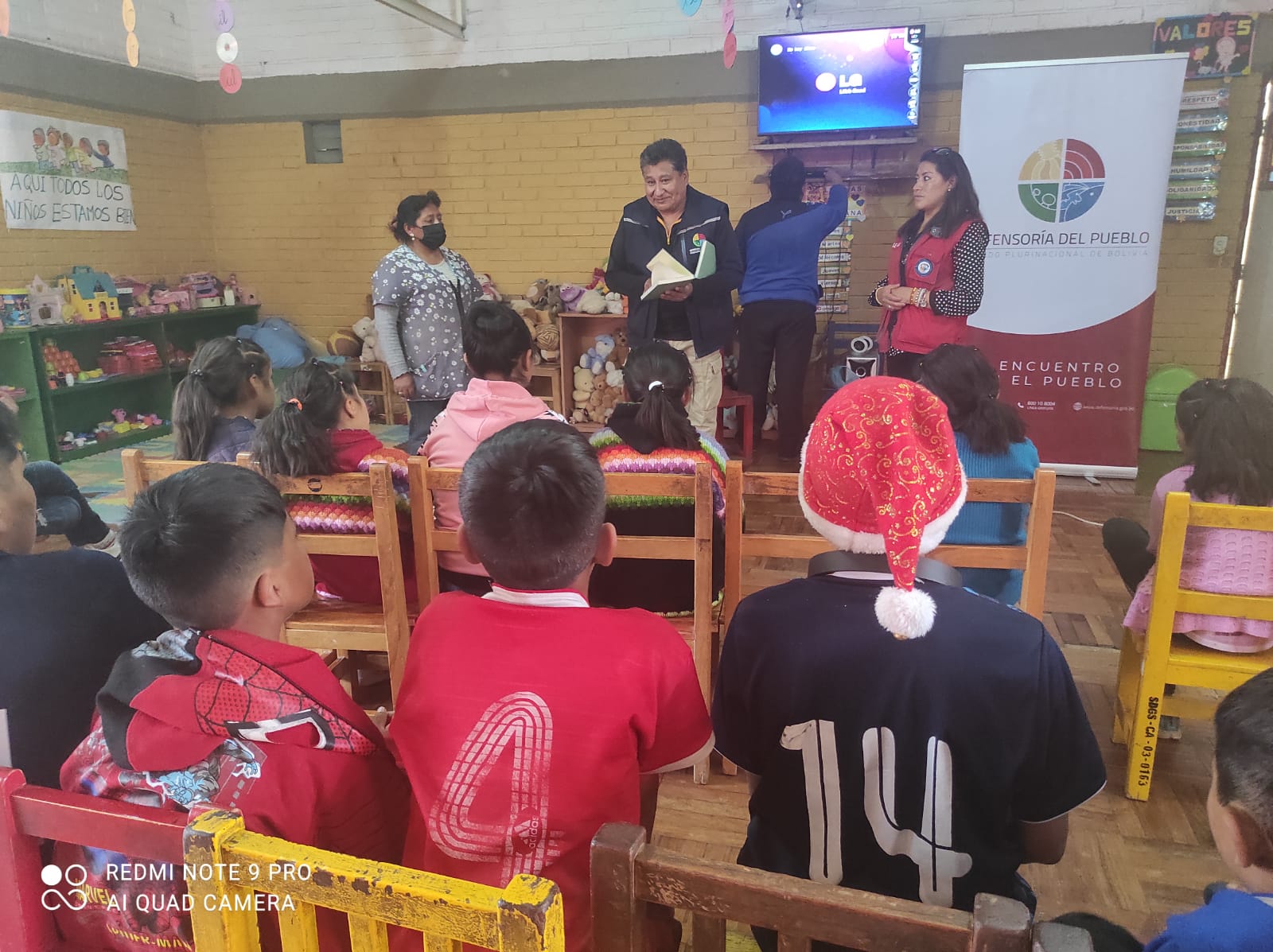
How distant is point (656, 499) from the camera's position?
1.94 m

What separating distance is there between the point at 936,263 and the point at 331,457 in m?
2.50

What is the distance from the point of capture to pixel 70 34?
5.46 metres

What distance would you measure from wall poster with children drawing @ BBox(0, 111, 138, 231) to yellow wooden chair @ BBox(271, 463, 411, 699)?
4.61 m

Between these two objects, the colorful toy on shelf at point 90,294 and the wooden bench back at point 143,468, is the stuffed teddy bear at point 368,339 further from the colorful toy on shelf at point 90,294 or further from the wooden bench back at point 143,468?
the wooden bench back at point 143,468

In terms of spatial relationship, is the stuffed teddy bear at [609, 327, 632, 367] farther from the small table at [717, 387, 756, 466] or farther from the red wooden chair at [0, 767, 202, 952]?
the red wooden chair at [0, 767, 202, 952]

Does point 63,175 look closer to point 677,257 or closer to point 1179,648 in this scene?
point 677,257

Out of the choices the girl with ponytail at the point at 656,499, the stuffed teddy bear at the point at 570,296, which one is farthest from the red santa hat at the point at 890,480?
the stuffed teddy bear at the point at 570,296

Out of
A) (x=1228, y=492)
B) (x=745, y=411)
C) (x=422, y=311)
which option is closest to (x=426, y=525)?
(x=422, y=311)

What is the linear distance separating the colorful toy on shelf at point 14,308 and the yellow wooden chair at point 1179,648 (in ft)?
18.5

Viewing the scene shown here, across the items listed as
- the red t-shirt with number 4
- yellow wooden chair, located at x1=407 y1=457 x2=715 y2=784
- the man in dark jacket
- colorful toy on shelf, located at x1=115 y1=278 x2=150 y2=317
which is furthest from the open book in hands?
colorful toy on shelf, located at x1=115 y1=278 x2=150 y2=317

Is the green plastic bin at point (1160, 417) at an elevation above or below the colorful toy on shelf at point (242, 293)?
below

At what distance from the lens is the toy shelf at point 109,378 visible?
5.16 m

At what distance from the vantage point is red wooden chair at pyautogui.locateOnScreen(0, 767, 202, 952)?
76 cm

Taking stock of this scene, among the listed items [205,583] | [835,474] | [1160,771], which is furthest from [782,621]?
[1160,771]
